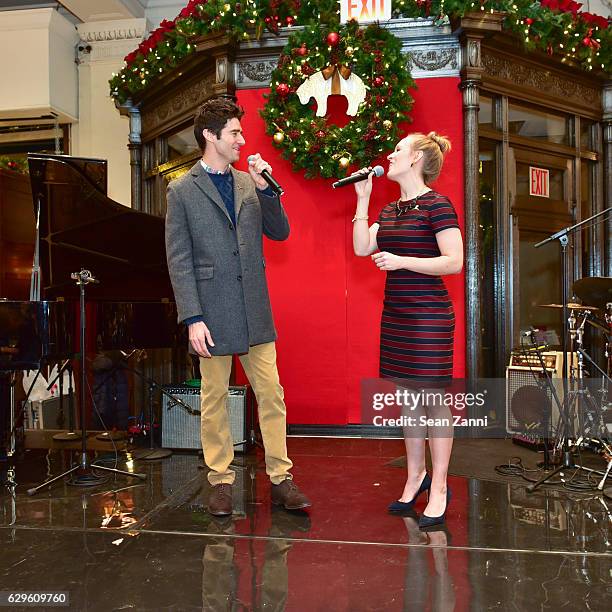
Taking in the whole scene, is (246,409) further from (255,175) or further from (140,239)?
(255,175)

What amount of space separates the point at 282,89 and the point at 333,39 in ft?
1.57

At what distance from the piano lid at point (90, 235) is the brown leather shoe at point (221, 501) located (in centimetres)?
159


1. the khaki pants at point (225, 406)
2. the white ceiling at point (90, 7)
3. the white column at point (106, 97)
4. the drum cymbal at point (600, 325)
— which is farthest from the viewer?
the white column at point (106, 97)

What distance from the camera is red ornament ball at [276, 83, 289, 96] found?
4402 millimetres

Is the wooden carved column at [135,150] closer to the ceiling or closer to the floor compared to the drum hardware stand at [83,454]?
closer to the ceiling

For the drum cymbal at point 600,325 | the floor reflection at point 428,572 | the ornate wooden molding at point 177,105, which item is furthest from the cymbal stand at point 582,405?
the ornate wooden molding at point 177,105

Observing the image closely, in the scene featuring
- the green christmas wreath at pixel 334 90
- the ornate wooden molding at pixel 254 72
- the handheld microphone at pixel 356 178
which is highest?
the ornate wooden molding at pixel 254 72

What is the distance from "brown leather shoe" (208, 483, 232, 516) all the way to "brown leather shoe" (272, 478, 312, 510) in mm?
215

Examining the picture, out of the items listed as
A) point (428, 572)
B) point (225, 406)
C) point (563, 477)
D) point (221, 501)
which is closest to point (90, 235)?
point (225, 406)

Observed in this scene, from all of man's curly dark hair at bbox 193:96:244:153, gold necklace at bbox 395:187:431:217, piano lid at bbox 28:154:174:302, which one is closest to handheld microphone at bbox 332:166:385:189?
gold necklace at bbox 395:187:431:217

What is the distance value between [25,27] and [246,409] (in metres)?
4.85

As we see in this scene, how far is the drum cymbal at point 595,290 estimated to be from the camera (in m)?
3.44

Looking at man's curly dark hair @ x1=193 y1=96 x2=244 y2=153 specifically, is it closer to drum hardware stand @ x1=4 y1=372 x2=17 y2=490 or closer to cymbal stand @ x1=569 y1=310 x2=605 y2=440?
drum hardware stand @ x1=4 y1=372 x2=17 y2=490

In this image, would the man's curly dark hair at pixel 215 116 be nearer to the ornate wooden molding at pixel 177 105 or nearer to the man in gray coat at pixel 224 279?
the man in gray coat at pixel 224 279
